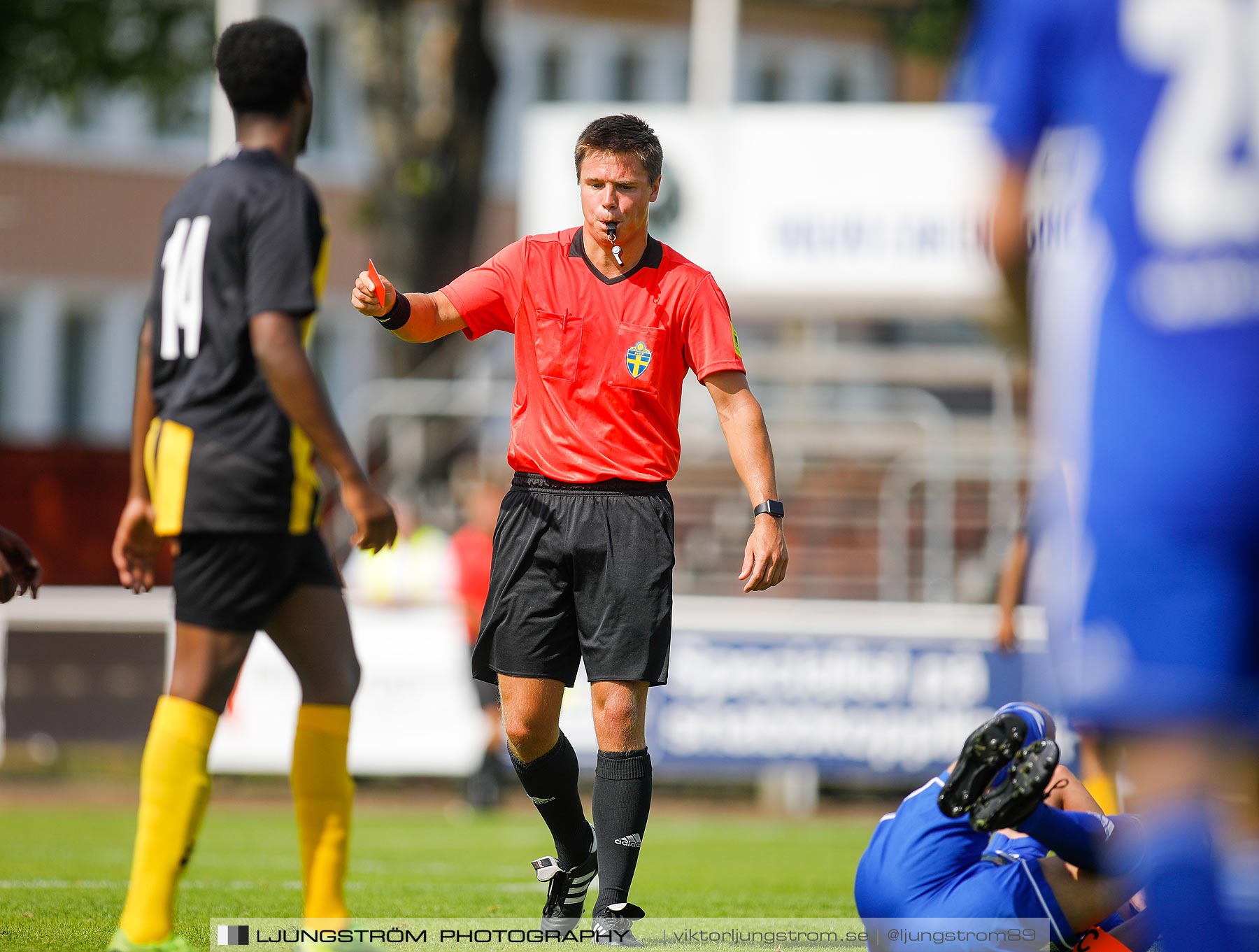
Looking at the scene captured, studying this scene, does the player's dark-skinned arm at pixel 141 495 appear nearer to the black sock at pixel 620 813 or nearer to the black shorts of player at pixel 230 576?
the black shorts of player at pixel 230 576

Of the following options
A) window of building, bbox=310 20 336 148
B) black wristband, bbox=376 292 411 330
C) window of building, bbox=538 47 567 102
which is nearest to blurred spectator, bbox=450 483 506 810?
black wristband, bbox=376 292 411 330

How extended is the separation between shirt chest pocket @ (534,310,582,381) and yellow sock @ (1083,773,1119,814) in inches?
102

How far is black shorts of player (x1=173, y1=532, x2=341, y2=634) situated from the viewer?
174 inches

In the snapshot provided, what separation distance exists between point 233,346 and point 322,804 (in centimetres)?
116

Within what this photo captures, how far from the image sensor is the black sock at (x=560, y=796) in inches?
227

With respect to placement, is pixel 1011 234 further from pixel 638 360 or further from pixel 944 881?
pixel 638 360

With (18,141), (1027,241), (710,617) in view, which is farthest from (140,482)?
(18,141)

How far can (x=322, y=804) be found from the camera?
455cm

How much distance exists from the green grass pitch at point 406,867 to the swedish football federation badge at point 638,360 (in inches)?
79.8

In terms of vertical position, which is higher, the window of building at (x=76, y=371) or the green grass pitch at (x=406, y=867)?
the window of building at (x=76, y=371)

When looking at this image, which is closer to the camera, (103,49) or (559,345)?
(559,345)

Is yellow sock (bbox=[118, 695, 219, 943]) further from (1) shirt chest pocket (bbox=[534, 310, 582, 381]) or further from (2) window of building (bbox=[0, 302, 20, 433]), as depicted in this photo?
(2) window of building (bbox=[0, 302, 20, 433])

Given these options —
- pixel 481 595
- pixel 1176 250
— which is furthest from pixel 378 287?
pixel 481 595

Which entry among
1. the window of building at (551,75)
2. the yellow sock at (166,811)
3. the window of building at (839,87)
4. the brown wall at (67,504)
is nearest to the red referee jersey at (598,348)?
the yellow sock at (166,811)
